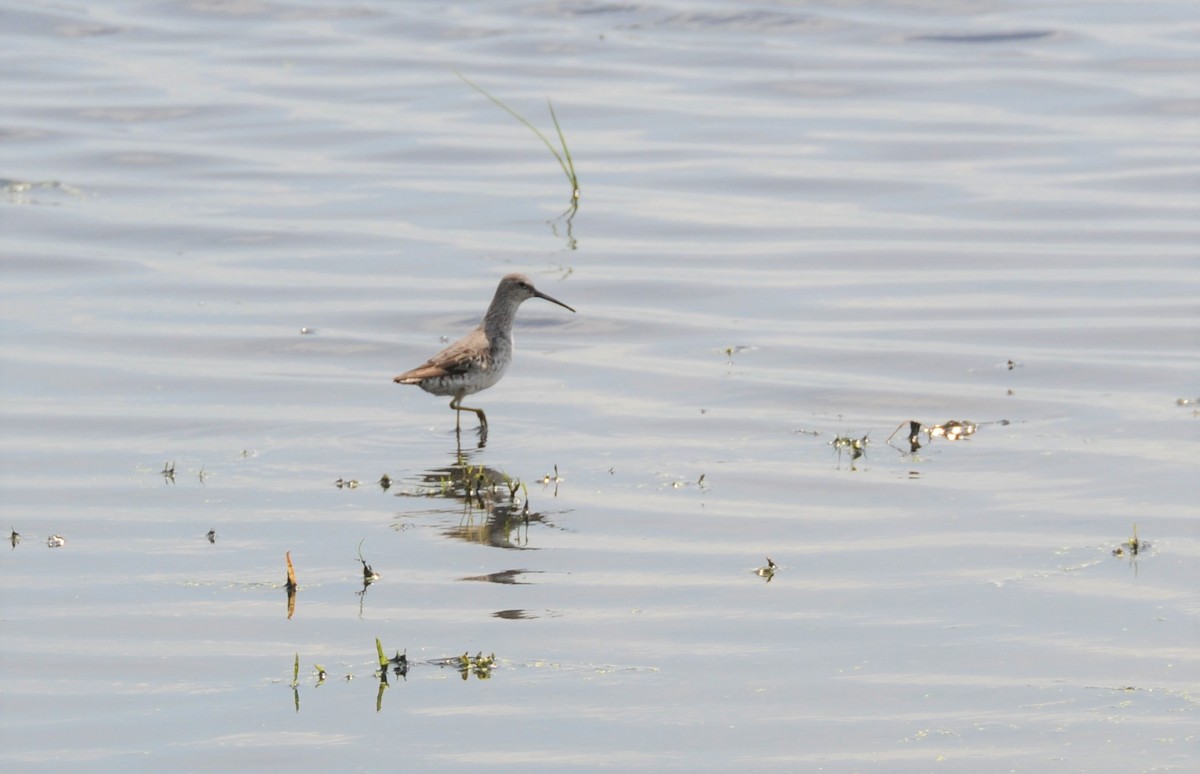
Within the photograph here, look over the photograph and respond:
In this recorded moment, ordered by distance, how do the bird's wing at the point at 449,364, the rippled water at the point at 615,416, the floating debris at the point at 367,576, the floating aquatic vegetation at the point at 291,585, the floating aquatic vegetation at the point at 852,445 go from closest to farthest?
the rippled water at the point at 615,416
the floating aquatic vegetation at the point at 291,585
the floating debris at the point at 367,576
the floating aquatic vegetation at the point at 852,445
the bird's wing at the point at 449,364

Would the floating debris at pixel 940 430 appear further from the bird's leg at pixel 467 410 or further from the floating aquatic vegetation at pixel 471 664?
the floating aquatic vegetation at pixel 471 664

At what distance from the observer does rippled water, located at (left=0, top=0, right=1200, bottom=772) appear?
7383mm

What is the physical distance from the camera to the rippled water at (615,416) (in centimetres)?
738

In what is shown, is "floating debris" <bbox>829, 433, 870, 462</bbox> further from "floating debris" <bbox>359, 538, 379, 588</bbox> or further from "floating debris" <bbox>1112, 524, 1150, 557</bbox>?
"floating debris" <bbox>359, 538, 379, 588</bbox>

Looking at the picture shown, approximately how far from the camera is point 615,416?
12.0m

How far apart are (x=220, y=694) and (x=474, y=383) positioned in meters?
4.85

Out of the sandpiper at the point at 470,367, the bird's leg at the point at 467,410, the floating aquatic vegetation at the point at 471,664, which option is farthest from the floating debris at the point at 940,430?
the floating aquatic vegetation at the point at 471,664

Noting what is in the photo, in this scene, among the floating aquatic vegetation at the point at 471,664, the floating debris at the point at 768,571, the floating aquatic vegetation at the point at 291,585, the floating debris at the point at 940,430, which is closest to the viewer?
the floating aquatic vegetation at the point at 471,664

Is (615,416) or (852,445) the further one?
(615,416)

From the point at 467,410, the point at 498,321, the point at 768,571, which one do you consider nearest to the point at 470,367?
the point at 467,410

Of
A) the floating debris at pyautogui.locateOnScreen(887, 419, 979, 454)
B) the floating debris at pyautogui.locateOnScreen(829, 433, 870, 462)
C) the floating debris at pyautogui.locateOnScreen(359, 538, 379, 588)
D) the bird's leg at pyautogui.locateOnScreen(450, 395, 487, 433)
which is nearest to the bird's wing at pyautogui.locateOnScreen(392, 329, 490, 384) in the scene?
the bird's leg at pyautogui.locateOnScreen(450, 395, 487, 433)

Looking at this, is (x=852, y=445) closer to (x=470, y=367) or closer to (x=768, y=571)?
(x=768, y=571)

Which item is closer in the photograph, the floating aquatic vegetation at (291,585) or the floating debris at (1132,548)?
the floating aquatic vegetation at (291,585)

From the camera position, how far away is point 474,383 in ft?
39.8
